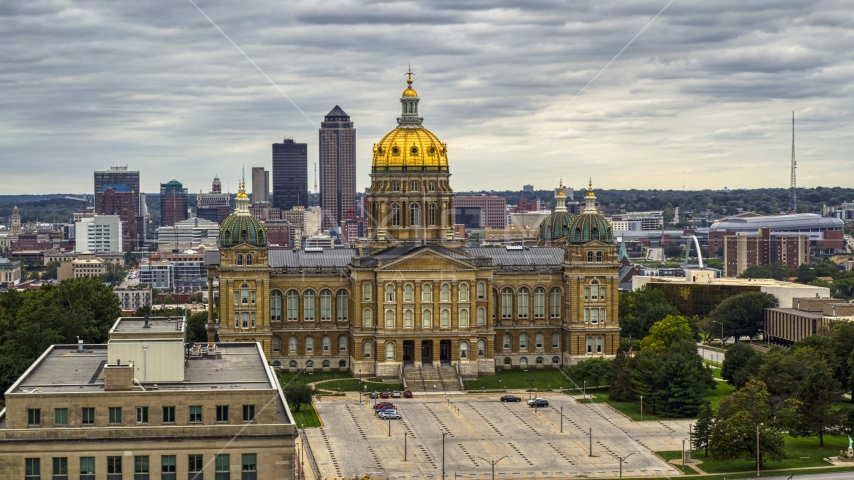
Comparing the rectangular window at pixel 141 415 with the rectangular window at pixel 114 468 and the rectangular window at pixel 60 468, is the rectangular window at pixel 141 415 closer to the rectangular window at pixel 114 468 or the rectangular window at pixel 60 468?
the rectangular window at pixel 114 468

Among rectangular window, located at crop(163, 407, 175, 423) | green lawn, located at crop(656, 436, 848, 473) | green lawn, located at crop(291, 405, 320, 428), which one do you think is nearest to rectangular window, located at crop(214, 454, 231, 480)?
rectangular window, located at crop(163, 407, 175, 423)

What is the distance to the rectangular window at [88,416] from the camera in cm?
11606

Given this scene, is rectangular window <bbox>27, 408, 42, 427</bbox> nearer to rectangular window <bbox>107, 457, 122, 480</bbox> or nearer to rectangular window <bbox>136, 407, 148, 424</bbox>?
rectangular window <bbox>107, 457, 122, 480</bbox>

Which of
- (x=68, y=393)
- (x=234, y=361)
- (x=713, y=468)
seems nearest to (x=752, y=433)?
(x=713, y=468)

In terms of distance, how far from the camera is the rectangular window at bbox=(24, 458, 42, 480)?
11412cm

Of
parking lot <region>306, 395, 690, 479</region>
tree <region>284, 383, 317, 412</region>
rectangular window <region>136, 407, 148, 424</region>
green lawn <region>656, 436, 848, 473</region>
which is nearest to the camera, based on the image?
rectangular window <region>136, 407, 148, 424</region>

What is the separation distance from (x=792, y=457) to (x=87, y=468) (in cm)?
7374

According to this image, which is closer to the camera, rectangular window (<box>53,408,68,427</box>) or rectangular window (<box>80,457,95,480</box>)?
rectangular window (<box>80,457,95,480</box>)

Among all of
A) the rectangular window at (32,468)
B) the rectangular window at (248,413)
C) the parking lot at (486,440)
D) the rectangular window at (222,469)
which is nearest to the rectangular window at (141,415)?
the rectangular window at (222,469)

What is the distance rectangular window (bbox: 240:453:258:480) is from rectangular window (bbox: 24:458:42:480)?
13.8m

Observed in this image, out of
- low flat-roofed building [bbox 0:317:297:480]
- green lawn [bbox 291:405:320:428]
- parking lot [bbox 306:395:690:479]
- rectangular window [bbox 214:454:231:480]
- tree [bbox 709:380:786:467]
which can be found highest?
low flat-roofed building [bbox 0:317:297:480]

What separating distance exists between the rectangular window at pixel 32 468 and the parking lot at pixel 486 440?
4052 centimetres

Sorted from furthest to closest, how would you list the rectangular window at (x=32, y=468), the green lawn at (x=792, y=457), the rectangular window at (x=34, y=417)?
1. the green lawn at (x=792, y=457)
2. the rectangular window at (x=34, y=417)
3. the rectangular window at (x=32, y=468)

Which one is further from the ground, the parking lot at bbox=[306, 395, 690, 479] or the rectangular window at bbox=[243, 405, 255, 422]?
the rectangular window at bbox=[243, 405, 255, 422]
